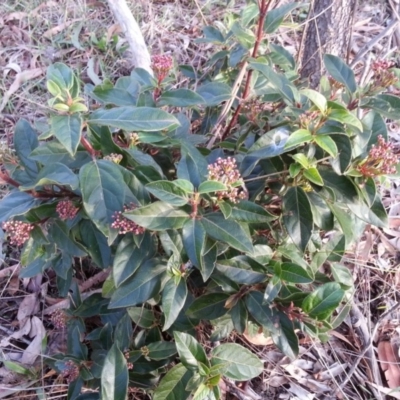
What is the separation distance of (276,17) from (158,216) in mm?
808

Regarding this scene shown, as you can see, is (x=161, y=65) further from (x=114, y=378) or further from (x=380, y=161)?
(x=114, y=378)

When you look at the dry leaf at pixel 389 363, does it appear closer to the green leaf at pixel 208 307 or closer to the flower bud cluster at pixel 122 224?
the green leaf at pixel 208 307

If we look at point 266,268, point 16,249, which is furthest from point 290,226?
point 16,249

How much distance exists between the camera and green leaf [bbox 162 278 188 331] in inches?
47.8

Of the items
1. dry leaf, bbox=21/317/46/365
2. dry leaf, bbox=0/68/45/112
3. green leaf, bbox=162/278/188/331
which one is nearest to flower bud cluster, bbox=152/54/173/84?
green leaf, bbox=162/278/188/331

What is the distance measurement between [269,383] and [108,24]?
2.62 m

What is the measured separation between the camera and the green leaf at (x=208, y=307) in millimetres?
1396

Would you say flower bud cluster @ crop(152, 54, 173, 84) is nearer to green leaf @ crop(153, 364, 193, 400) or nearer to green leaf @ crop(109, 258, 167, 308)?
green leaf @ crop(109, 258, 167, 308)

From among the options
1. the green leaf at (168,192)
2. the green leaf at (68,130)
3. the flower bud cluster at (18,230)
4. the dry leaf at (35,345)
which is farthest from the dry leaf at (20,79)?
the green leaf at (168,192)

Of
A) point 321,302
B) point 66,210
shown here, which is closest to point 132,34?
point 66,210

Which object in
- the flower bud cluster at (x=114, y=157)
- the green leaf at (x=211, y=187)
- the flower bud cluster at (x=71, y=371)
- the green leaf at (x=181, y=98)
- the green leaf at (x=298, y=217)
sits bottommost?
the flower bud cluster at (x=71, y=371)

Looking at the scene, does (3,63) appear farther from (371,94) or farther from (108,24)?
(371,94)

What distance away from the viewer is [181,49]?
306cm

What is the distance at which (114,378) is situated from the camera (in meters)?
1.26
